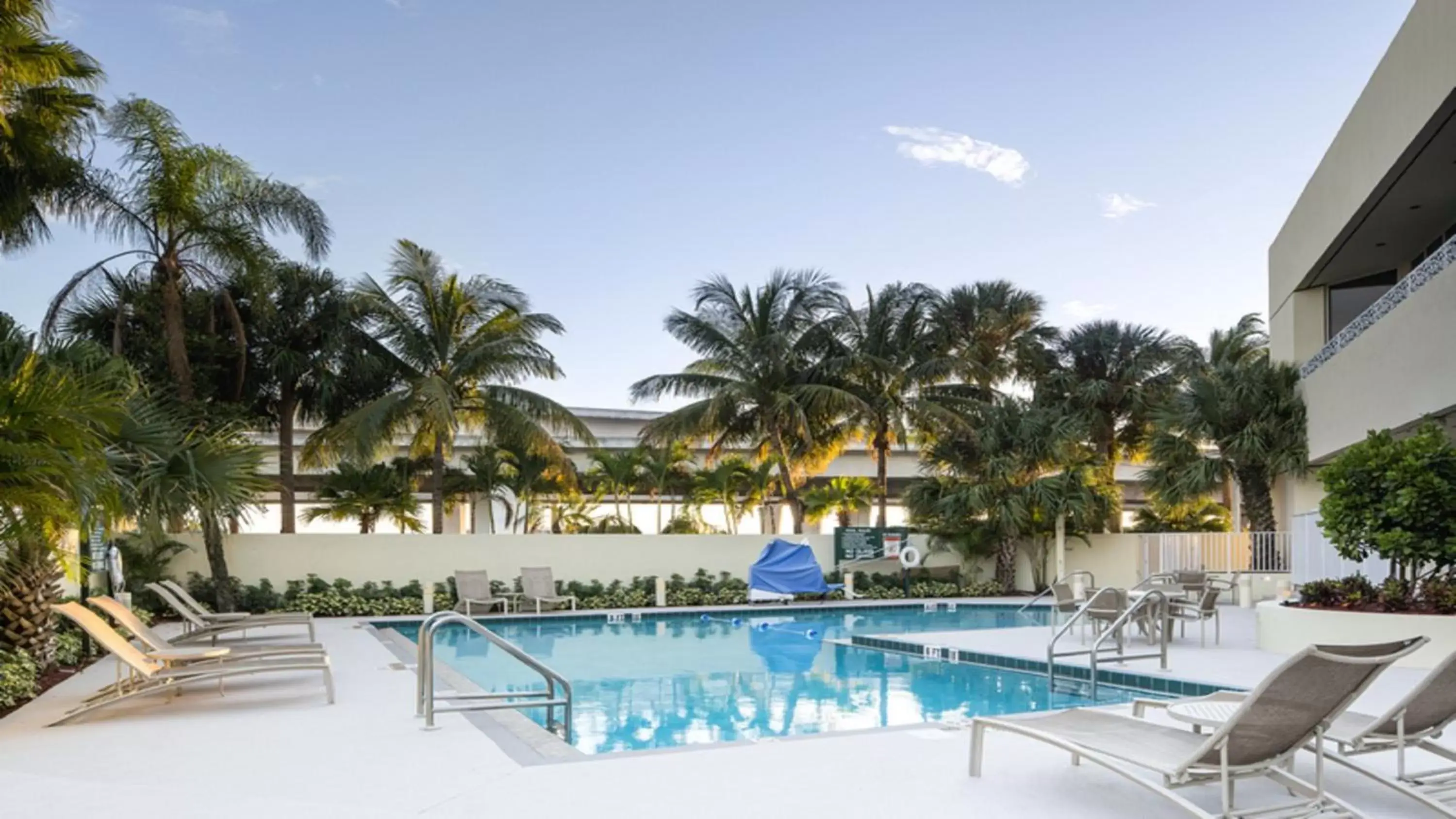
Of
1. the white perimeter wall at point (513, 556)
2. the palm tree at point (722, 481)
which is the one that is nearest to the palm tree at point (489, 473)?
the white perimeter wall at point (513, 556)

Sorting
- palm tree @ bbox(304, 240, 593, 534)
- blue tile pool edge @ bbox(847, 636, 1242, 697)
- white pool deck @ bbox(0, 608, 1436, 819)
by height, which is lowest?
blue tile pool edge @ bbox(847, 636, 1242, 697)

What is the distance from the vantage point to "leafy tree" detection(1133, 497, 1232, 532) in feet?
89.8

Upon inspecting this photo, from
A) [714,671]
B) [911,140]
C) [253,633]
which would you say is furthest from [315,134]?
[714,671]

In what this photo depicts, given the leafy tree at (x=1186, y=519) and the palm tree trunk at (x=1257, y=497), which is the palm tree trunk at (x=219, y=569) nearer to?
the palm tree trunk at (x=1257, y=497)

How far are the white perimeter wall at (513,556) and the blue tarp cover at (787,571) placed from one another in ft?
4.53

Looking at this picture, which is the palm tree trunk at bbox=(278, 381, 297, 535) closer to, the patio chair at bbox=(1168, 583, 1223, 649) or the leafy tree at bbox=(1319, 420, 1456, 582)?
the patio chair at bbox=(1168, 583, 1223, 649)

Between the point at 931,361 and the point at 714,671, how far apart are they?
1410 centimetres

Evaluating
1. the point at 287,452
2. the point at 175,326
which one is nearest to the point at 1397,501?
the point at 175,326

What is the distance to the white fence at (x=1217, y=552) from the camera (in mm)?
22203

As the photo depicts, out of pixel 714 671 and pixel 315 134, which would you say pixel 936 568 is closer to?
pixel 714 671

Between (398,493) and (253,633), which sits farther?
(398,493)

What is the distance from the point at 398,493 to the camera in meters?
24.0

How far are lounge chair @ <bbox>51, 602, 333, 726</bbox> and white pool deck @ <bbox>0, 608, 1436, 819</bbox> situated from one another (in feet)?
0.53

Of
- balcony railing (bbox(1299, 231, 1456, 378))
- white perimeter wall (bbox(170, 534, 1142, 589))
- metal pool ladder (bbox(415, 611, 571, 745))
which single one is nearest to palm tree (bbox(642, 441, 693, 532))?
white perimeter wall (bbox(170, 534, 1142, 589))
